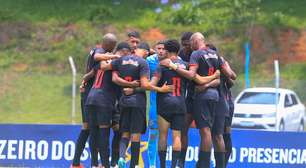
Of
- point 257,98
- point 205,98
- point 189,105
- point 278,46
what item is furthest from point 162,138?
point 278,46

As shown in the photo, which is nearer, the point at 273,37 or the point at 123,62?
→ the point at 123,62

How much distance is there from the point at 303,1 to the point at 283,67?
6508 millimetres

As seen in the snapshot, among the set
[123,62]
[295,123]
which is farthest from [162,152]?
[295,123]

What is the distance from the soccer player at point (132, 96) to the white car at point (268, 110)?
11.2 meters

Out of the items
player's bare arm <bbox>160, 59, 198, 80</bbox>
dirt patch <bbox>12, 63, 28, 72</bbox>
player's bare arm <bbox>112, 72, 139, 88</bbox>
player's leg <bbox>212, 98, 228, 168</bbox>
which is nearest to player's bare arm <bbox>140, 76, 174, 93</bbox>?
player's bare arm <bbox>112, 72, 139, 88</bbox>

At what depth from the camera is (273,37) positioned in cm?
3575

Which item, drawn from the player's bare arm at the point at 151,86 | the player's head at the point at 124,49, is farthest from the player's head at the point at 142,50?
the player's bare arm at the point at 151,86

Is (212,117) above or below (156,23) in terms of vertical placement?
above

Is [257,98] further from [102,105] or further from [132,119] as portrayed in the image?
[132,119]

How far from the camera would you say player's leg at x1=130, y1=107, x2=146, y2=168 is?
14.2 m

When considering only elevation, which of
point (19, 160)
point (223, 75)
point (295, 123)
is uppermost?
point (223, 75)

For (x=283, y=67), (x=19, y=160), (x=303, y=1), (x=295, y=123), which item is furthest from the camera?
(x=303, y=1)

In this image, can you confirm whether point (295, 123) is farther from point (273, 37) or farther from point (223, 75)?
point (223, 75)

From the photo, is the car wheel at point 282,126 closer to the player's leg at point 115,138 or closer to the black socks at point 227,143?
the black socks at point 227,143
